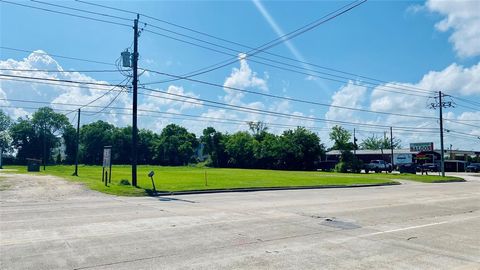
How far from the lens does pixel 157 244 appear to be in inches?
325

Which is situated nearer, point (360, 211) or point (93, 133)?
point (360, 211)

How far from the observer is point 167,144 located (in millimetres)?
110000

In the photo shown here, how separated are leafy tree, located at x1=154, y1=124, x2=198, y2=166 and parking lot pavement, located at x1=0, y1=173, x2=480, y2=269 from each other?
94.3 m

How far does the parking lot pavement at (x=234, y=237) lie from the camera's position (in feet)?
23.1

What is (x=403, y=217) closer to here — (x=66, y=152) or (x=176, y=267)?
(x=176, y=267)

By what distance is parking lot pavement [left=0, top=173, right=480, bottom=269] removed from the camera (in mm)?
7043

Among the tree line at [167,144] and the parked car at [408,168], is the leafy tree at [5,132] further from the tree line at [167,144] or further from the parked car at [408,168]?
the parked car at [408,168]

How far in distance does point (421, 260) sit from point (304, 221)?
4542mm

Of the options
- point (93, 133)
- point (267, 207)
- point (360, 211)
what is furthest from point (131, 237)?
point (93, 133)

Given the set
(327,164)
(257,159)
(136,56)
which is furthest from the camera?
(257,159)

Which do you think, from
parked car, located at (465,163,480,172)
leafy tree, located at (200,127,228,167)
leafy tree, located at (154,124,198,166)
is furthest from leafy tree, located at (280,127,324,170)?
leafy tree, located at (154,124,198,166)

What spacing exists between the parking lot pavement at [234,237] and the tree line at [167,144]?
205ft

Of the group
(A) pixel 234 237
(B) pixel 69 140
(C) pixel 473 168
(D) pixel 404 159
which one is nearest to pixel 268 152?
(D) pixel 404 159

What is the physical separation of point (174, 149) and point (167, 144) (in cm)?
268
